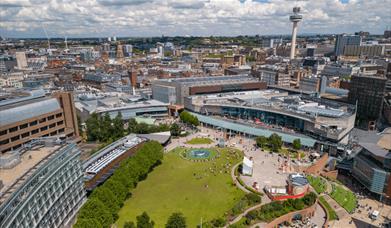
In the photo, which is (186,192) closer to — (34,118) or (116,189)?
(116,189)

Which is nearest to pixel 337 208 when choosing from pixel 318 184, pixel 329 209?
pixel 329 209

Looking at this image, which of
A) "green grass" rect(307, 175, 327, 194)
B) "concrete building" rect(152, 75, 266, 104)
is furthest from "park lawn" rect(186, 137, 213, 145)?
"concrete building" rect(152, 75, 266, 104)

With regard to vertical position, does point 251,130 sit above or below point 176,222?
below

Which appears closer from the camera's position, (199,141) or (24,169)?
(24,169)

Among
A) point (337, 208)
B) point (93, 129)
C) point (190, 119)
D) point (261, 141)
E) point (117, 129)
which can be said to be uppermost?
point (93, 129)

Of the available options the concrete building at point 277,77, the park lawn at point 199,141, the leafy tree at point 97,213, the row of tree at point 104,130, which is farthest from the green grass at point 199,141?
the concrete building at point 277,77

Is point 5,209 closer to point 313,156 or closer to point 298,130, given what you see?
point 313,156
